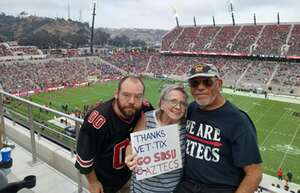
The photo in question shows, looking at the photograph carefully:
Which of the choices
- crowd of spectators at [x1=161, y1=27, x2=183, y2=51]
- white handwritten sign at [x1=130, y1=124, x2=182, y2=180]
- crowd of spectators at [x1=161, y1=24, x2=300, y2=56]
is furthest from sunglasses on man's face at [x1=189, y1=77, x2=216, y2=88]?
crowd of spectators at [x1=161, y1=27, x2=183, y2=51]

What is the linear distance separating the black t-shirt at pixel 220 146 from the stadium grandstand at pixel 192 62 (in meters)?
35.2

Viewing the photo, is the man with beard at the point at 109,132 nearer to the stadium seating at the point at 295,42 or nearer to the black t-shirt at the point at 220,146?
the black t-shirt at the point at 220,146

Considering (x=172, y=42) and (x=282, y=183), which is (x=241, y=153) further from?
(x=172, y=42)

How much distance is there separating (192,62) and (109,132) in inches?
2055

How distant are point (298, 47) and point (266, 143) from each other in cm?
3119

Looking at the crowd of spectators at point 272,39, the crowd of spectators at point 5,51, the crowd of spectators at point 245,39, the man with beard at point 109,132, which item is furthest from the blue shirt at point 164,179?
the crowd of spectators at point 5,51

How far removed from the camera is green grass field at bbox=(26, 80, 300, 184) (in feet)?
58.4

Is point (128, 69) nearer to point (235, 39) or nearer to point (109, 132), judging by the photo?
point (235, 39)

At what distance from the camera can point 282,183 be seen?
581 inches

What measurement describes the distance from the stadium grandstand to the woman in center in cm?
3486

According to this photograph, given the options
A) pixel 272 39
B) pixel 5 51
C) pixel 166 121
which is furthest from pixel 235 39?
pixel 166 121

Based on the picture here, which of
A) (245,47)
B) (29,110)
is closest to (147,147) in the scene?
(29,110)

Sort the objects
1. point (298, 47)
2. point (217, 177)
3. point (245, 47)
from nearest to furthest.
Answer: point (217, 177) → point (298, 47) → point (245, 47)

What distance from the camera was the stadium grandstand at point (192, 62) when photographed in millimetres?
40656
